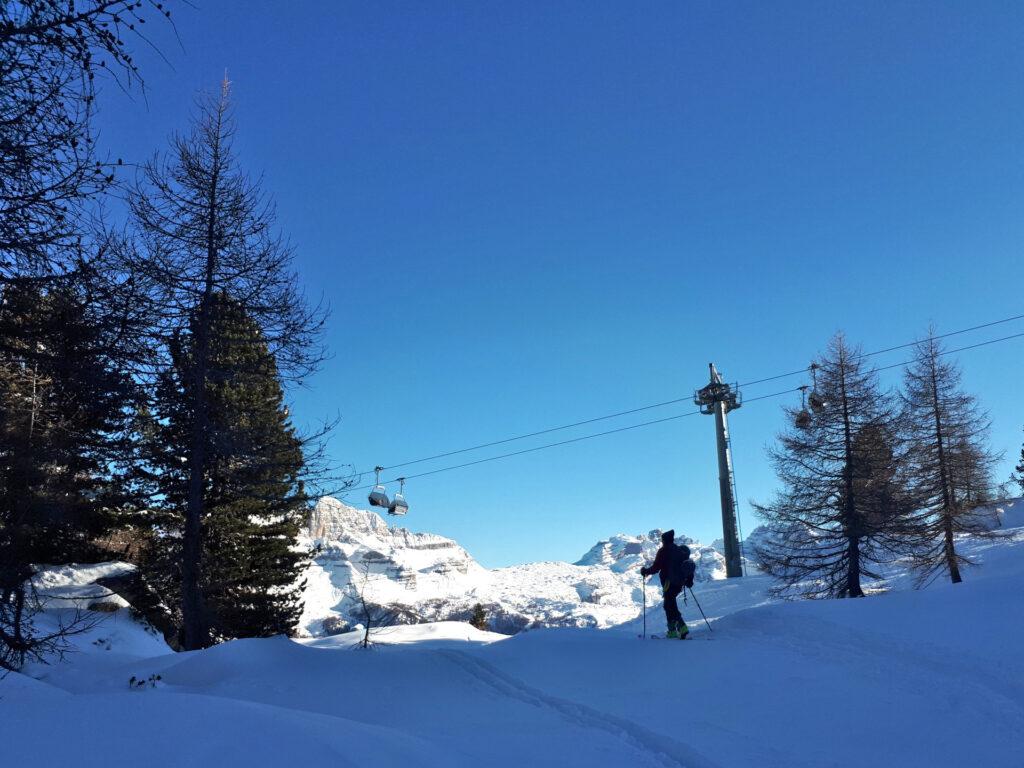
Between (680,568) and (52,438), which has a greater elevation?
(52,438)

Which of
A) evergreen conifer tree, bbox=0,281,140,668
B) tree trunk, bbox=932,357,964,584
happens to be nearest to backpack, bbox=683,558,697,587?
evergreen conifer tree, bbox=0,281,140,668

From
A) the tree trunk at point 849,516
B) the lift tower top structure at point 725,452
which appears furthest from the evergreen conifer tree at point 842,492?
the lift tower top structure at point 725,452

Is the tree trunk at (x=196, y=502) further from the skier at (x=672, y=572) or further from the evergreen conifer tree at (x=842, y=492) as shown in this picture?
the evergreen conifer tree at (x=842, y=492)

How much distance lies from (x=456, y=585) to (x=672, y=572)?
109m

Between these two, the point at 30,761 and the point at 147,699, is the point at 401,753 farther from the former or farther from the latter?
the point at 30,761

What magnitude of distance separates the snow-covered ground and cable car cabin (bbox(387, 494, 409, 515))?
40.5 feet

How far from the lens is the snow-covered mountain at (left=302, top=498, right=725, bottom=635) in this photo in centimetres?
5822

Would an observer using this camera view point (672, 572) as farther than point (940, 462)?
No

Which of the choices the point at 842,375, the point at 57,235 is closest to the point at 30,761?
the point at 57,235

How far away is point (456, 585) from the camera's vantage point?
115312 millimetres

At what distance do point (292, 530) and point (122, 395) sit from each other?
18.4 m

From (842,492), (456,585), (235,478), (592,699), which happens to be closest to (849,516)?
(842,492)

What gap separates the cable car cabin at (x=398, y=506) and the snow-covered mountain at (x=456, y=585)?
14.5 ft

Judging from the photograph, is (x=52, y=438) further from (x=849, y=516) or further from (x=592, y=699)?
(x=849, y=516)
